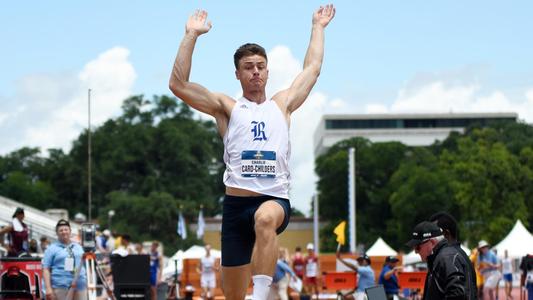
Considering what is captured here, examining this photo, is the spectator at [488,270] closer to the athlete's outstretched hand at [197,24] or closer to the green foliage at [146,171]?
the athlete's outstretched hand at [197,24]

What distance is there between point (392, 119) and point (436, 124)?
6.06 m

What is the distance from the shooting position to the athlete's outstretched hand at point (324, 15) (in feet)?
27.6

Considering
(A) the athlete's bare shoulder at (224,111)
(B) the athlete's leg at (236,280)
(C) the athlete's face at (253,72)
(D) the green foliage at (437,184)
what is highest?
(D) the green foliage at (437,184)

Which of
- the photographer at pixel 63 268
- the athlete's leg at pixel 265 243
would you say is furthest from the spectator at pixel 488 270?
the athlete's leg at pixel 265 243

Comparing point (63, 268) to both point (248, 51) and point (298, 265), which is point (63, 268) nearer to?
point (248, 51)

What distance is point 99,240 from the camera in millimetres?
26938

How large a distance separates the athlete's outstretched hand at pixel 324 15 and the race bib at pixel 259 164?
1.51 meters

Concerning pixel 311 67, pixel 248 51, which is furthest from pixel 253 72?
pixel 311 67

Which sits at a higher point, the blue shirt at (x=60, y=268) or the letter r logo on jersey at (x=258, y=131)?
the letter r logo on jersey at (x=258, y=131)

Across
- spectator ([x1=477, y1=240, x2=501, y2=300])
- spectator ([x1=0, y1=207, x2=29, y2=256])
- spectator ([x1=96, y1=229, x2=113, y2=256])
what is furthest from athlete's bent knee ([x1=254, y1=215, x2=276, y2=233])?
spectator ([x1=477, y1=240, x2=501, y2=300])

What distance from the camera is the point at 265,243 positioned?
6996 mm

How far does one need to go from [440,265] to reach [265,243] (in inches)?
77.3

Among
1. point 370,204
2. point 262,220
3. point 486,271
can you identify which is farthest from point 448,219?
point 370,204

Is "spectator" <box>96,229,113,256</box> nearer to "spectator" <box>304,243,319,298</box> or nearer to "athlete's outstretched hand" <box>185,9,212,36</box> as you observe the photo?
"spectator" <box>304,243,319,298</box>
